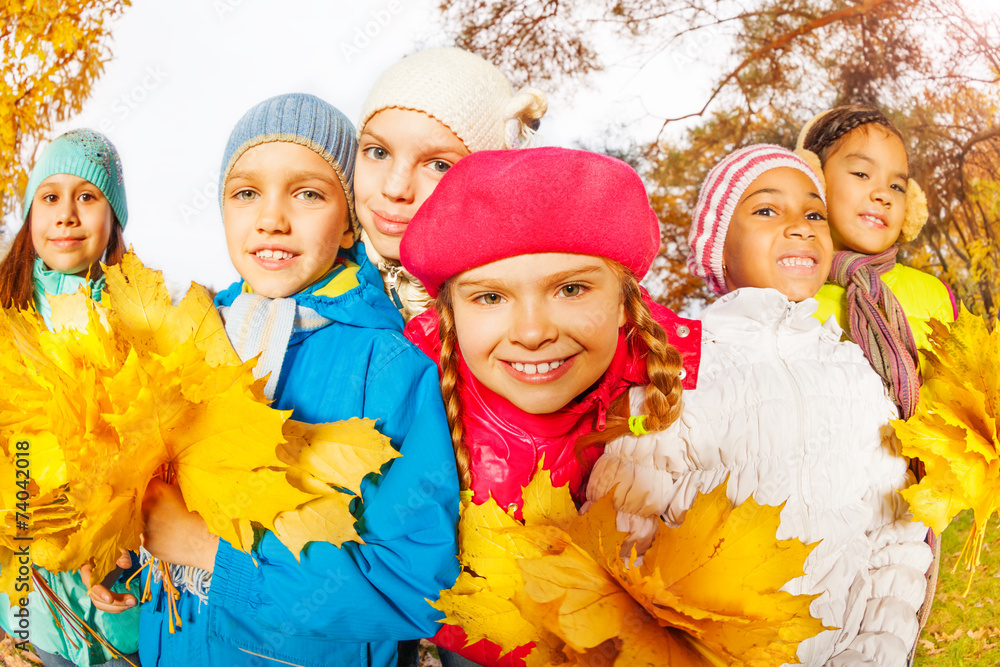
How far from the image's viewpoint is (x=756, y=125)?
5.70ft

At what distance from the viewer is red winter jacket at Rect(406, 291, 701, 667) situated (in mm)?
1195

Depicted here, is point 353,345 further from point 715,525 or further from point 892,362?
point 892,362

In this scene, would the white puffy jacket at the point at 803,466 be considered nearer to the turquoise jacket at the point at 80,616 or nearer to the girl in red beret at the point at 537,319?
the girl in red beret at the point at 537,319

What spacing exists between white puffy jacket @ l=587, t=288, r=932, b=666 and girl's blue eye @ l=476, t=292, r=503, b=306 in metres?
0.33

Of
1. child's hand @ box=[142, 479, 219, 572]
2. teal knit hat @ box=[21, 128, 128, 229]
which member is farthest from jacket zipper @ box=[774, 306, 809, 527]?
teal knit hat @ box=[21, 128, 128, 229]

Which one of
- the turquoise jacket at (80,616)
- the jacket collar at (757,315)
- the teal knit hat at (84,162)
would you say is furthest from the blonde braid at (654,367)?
the teal knit hat at (84,162)

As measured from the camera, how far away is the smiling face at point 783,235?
138 cm

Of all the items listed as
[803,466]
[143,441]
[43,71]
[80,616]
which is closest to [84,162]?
[43,71]

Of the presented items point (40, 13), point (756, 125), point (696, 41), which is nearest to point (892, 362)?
point (756, 125)

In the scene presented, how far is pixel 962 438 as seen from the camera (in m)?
1.25

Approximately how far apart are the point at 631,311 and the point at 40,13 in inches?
59.2

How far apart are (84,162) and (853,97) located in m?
1.88

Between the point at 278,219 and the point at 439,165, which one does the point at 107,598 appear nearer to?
the point at 278,219

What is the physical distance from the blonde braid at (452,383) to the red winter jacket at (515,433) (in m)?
0.02
